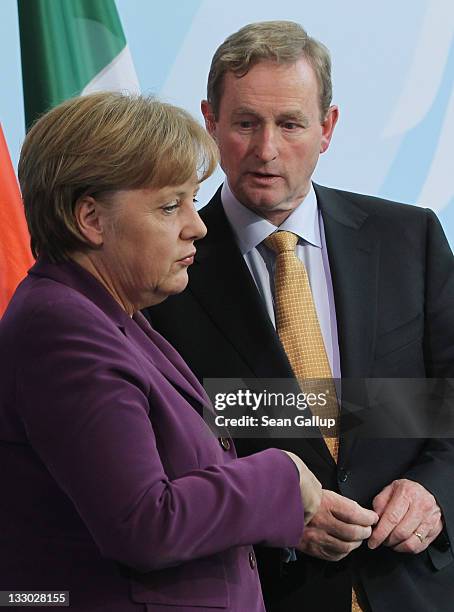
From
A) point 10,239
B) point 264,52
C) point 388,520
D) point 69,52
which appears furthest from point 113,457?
point 69,52

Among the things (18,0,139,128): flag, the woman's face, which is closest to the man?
the woman's face

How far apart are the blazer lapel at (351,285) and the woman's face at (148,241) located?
586 millimetres

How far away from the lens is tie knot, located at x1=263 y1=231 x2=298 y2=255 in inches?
77.7

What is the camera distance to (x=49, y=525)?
128cm

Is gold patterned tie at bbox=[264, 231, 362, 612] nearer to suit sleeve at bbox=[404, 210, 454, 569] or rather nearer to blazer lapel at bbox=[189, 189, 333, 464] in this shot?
blazer lapel at bbox=[189, 189, 333, 464]

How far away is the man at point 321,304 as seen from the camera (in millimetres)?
1857

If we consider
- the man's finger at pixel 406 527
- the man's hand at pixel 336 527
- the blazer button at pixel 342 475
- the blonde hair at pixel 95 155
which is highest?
the blonde hair at pixel 95 155

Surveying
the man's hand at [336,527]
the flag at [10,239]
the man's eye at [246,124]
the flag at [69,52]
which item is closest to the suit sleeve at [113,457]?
the man's hand at [336,527]

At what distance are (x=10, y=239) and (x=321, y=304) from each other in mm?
819

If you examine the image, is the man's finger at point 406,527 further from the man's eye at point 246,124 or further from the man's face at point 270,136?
the man's eye at point 246,124

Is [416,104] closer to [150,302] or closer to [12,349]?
[150,302]

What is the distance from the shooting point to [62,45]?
8.78 feet

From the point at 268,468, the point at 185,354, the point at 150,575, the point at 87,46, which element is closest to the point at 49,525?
the point at 150,575

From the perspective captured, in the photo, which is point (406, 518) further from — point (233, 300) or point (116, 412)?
point (116, 412)
